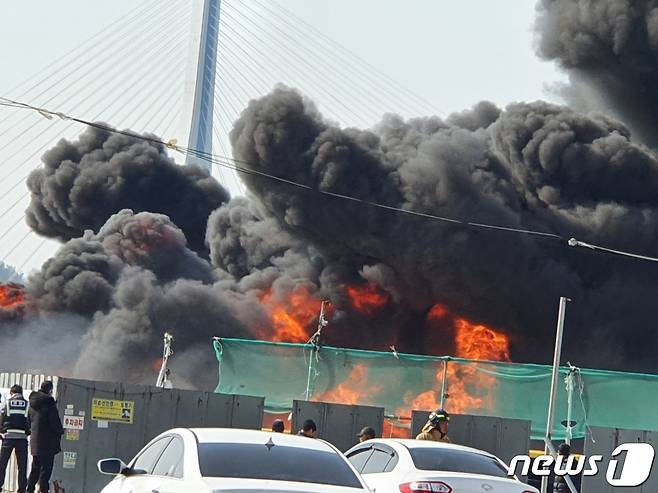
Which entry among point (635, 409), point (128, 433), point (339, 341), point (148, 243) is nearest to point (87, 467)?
point (128, 433)

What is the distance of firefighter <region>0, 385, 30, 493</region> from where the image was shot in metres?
17.1

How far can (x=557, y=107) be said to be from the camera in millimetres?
46406

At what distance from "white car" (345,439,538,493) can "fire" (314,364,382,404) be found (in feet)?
23.4

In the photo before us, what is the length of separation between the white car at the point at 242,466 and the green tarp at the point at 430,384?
1089 cm

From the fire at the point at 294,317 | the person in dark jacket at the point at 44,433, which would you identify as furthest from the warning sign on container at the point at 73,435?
the fire at the point at 294,317

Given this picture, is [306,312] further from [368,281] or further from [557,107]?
[557,107]

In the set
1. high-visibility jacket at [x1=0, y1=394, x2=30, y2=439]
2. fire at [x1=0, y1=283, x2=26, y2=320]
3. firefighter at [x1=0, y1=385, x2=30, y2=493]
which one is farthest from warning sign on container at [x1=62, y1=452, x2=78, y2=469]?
fire at [x1=0, y1=283, x2=26, y2=320]

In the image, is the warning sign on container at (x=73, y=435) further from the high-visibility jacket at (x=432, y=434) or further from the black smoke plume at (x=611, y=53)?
the black smoke plume at (x=611, y=53)

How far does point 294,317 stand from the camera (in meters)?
49.4

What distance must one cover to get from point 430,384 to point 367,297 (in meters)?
27.9

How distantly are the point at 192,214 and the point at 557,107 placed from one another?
84.7 ft

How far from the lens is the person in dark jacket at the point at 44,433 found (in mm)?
16734

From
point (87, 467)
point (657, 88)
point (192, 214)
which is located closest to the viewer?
point (87, 467)

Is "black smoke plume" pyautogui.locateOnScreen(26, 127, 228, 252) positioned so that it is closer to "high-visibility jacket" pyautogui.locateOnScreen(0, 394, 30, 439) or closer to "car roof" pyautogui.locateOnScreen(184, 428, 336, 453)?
"high-visibility jacket" pyautogui.locateOnScreen(0, 394, 30, 439)
